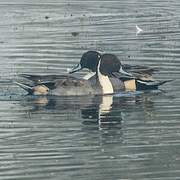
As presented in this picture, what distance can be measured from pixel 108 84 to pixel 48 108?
2475 millimetres

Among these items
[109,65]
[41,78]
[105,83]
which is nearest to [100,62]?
[109,65]

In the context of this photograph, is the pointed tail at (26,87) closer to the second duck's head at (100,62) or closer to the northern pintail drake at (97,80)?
the northern pintail drake at (97,80)

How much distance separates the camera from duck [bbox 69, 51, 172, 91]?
2008 cm

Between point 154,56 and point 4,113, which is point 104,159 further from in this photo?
point 154,56

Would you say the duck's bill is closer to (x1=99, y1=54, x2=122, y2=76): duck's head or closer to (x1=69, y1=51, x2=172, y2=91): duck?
(x1=69, y1=51, x2=172, y2=91): duck

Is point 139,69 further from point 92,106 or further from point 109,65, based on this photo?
point 92,106

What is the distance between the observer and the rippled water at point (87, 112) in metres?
12.8

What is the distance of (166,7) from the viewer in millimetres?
37656

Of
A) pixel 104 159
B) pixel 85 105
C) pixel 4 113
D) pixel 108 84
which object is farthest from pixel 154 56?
pixel 104 159

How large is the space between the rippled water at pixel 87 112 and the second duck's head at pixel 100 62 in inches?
34.2

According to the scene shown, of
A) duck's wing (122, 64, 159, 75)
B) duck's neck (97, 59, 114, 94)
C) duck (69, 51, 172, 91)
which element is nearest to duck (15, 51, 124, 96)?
duck's neck (97, 59, 114, 94)

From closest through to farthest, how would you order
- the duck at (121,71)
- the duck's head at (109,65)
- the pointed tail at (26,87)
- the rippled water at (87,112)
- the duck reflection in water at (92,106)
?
the rippled water at (87,112) < the duck reflection in water at (92,106) < the pointed tail at (26,87) < the duck at (121,71) < the duck's head at (109,65)

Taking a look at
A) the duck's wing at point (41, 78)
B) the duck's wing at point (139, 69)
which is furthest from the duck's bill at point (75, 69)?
the duck's wing at point (41, 78)

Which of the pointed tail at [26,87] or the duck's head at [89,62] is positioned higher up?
the duck's head at [89,62]
